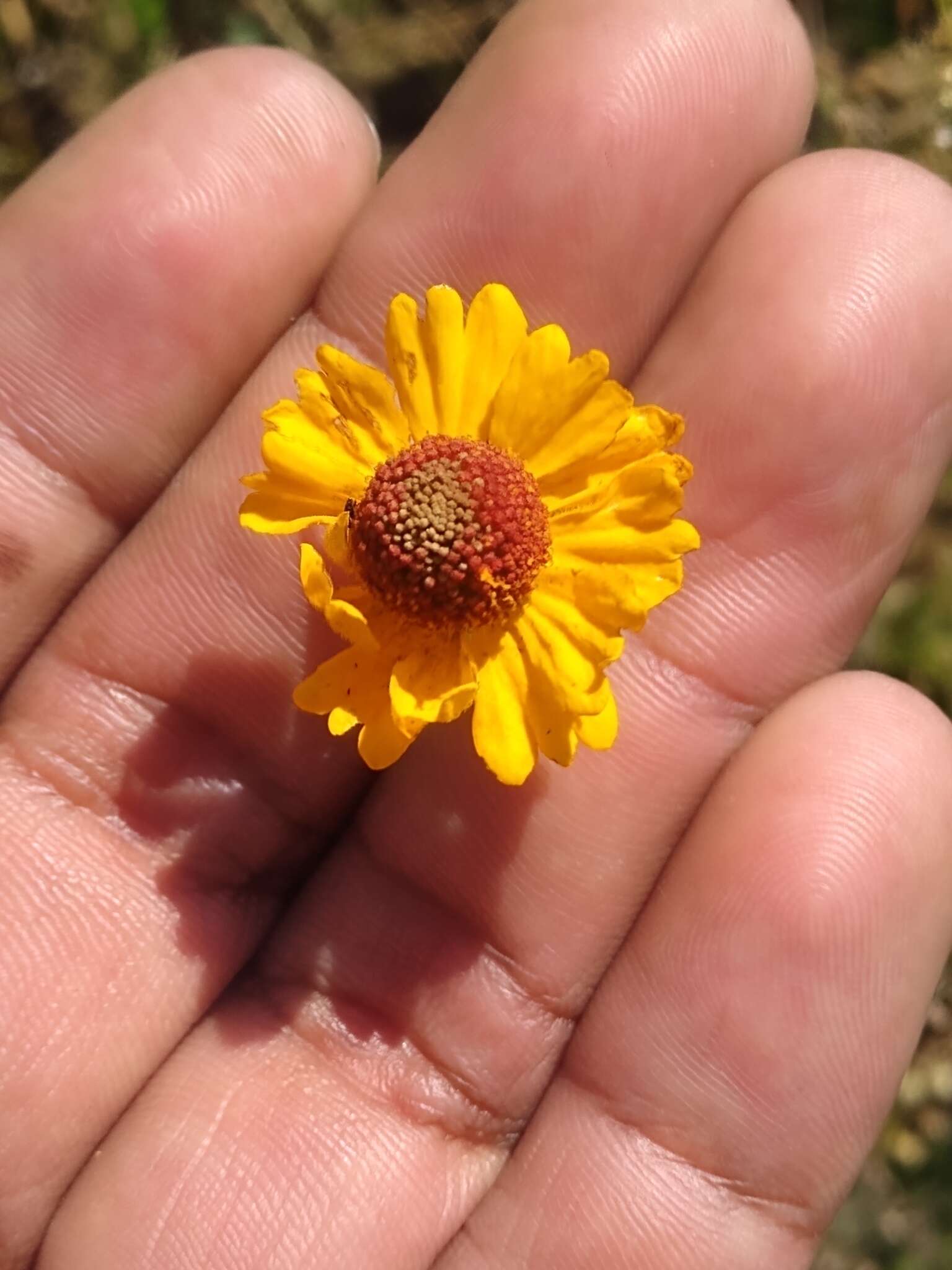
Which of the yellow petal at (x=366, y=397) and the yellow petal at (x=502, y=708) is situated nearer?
the yellow petal at (x=502, y=708)

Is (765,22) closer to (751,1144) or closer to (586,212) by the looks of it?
(586,212)

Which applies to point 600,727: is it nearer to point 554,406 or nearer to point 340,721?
point 340,721

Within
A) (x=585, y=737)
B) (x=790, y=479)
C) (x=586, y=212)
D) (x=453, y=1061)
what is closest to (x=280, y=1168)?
(x=453, y=1061)

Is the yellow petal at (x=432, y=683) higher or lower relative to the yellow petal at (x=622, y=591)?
lower

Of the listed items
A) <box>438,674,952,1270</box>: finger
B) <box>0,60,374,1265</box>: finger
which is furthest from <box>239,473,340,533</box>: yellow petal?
<box>438,674,952,1270</box>: finger

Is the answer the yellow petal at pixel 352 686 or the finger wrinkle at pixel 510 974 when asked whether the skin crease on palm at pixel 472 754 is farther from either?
the yellow petal at pixel 352 686

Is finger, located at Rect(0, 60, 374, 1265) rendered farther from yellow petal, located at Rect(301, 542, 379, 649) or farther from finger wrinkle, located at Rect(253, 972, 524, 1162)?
yellow petal, located at Rect(301, 542, 379, 649)

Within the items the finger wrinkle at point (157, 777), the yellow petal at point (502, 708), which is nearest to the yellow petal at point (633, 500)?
the yellow petal at point (502, 708)
